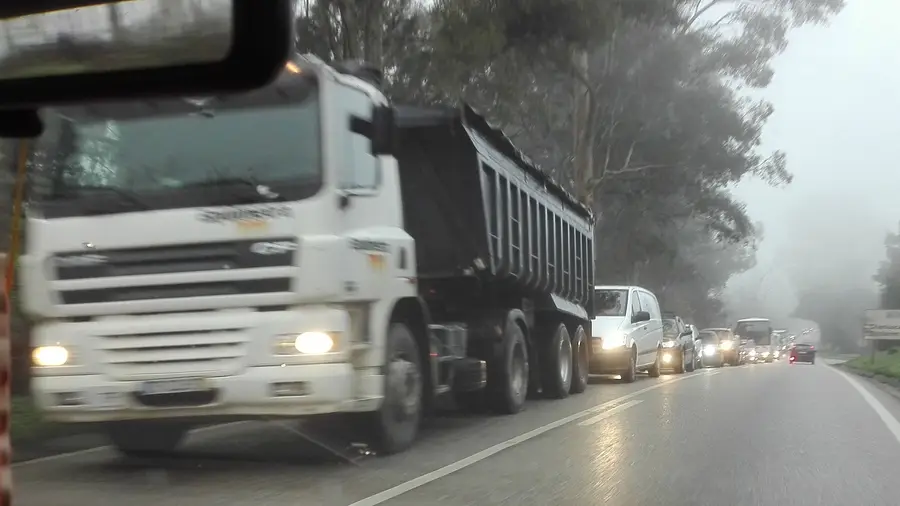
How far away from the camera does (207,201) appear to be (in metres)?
7.46

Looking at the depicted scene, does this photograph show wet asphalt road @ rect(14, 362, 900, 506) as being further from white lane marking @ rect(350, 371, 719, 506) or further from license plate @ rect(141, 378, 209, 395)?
license plate @ rect(141, 378, 209, 395)

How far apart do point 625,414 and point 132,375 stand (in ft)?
21.8

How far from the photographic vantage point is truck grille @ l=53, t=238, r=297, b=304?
24.2ft

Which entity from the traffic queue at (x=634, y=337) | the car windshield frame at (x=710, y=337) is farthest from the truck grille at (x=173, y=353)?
the car windshield frame at (x=710, y=337)

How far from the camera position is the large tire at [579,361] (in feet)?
51.7

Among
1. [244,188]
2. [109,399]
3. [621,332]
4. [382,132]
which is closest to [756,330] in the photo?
[621,332]

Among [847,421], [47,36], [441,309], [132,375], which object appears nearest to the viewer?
[47,36]

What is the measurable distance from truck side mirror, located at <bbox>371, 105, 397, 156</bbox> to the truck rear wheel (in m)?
1.41

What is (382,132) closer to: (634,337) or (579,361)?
(579,361)

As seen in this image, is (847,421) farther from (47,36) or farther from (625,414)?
(47,36)

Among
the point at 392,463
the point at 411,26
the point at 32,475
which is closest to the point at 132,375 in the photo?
the point at 32,475

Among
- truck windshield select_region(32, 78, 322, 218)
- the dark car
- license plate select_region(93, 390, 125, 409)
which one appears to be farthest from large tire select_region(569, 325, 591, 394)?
the dark car

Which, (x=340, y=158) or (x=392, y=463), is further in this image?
(x=392, y=463)

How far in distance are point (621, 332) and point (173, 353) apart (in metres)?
13.0
